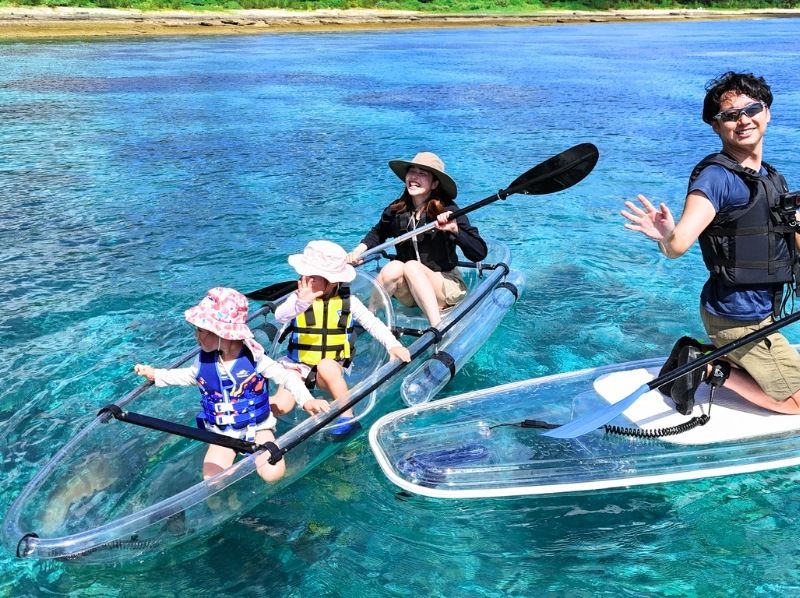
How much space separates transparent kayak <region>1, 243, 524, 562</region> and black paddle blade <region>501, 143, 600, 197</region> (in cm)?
142

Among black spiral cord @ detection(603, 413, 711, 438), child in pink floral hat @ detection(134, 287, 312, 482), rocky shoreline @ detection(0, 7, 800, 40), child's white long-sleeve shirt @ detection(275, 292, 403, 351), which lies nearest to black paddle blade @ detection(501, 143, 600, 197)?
child's white long-sleeve shirt @ detection(275, 292, 403, 351)

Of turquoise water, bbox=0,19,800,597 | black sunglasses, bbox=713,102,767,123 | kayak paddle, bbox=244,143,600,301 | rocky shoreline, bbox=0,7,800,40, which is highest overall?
rocky shoreline, bbox=0,7,800,40

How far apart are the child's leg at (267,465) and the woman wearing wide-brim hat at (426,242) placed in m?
1.61

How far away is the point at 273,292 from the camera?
522cm

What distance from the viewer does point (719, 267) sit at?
11.7ft

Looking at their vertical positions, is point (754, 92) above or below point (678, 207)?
above

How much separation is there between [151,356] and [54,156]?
26.6 feet

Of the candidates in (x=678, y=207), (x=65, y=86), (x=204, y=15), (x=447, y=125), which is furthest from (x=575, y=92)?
(x=204, y=15)

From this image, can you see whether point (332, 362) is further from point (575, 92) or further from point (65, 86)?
point (65, 86)

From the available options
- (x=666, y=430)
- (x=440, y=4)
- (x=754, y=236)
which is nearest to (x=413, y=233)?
(x=666, y=430)

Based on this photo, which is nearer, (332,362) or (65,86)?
(332,362)

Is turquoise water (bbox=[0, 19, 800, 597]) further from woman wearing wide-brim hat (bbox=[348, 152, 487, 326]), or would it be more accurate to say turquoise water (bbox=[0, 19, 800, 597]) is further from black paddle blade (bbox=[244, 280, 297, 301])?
black paddle blade (bbox=[244, 280, 297, 301])

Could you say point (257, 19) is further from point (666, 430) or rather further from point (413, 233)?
point (666, 430)

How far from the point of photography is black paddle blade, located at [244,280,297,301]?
5172 millimetres
